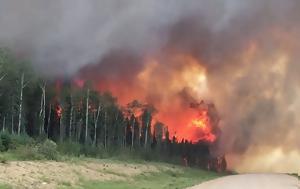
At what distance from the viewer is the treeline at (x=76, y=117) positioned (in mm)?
95312

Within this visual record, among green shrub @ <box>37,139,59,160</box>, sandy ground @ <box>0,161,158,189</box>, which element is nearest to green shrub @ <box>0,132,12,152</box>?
green shrub @ <box>37,139,59,160</box>

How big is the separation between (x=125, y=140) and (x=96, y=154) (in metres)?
42.1

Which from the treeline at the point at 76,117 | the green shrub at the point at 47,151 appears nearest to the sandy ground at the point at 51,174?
the green shrub at the point at 47,151

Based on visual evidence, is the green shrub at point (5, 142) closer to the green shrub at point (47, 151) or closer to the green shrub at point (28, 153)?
the green shrub at point (28, 153)

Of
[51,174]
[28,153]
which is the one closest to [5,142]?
Result: [28,153]

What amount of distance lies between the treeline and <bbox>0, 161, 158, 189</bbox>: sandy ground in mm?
30256

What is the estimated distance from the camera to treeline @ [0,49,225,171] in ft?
313

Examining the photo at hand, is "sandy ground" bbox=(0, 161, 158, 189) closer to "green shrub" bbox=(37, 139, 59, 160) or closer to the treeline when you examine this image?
"green shrub" bbox=(37, 139, 59, 160)

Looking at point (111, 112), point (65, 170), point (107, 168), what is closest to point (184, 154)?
point (111, 112)

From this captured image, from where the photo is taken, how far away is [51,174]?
1799 inches

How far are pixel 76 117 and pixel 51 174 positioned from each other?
72344 mm

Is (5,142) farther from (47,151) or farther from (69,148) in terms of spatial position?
(69,148)

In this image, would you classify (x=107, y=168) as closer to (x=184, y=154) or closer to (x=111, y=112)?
(x=111, y=112)

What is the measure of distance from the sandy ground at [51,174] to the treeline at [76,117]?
99.3 feet
